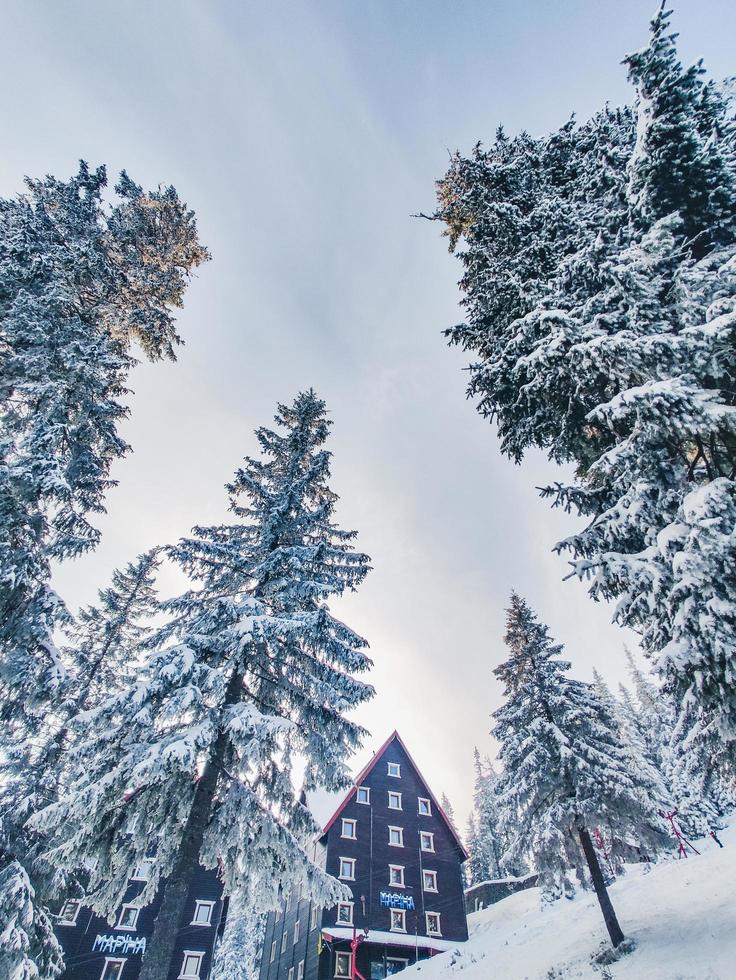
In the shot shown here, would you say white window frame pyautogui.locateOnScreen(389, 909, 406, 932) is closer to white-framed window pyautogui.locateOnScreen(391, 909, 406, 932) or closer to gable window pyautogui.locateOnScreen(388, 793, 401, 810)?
white-framed window pyautogui.locateOnScreen(391, 909, 406, 932)

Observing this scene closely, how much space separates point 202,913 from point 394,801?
1332 centimetres

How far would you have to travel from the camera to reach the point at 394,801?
33.8m

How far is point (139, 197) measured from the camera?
615 inches

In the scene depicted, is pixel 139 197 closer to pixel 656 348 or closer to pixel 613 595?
pixel 656 348

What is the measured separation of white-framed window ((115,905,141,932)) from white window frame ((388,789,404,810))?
1628 centimetres

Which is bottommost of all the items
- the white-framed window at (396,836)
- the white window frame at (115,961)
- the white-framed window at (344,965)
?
the white-framed window at (344,965)

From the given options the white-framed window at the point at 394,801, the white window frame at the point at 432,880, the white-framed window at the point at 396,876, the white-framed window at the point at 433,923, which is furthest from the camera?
the white-framed window at the point at 394,801

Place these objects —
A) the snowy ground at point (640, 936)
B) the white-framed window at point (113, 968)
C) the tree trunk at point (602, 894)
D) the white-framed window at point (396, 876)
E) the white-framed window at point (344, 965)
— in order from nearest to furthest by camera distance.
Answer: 1. the snowy ground at point (640, 936)
2. the tree trunk at point (602, 894)
3. the white-framed window at point (344, 965)
4. the white-framed window at point (113, 968)
5. the white-framed window at point (396, 876)

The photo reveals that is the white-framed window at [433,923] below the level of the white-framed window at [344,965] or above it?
above

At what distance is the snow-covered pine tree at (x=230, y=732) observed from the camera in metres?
9.30

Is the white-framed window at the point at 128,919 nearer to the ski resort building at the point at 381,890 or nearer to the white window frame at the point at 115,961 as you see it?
the white window frame at the point at 115,961

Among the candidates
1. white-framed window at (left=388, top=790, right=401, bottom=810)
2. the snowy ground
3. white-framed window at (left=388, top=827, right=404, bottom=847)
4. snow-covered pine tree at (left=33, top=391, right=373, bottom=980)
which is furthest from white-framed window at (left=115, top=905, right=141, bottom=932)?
snow-covered pine tree at (left=33, top=391, right=373, bottom=980)

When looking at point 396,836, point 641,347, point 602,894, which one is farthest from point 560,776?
point 396,836

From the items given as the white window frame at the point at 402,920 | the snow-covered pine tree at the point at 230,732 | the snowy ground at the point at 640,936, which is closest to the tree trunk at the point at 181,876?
the snow-covered pine tree at the point at 230,732
